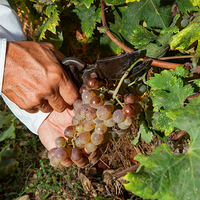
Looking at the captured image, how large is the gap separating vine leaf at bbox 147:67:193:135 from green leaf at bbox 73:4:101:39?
0.66 meters

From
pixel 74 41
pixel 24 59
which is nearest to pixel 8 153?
pixel 74 41

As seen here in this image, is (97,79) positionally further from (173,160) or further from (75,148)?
(173,160)

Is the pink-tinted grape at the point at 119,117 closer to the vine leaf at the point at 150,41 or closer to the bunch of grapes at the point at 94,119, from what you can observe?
the bunch of grapes at the point at 94,119

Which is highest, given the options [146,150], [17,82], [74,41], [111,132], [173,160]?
[17,82]

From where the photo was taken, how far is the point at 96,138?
0.96 m

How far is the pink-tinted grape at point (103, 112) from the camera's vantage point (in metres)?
0.89

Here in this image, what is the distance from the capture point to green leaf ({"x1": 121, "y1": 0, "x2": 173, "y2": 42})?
1.02 m

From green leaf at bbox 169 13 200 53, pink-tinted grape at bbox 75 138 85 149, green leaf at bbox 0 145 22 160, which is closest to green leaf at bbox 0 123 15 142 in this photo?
green leaf at bbox 0 145 22 160

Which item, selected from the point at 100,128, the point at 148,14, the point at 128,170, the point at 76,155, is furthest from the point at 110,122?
the point at 128,170

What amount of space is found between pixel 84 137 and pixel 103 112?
0.20 meters

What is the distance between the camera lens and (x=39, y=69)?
3.08 ft

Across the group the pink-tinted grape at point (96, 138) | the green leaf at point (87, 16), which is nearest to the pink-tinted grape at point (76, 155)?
the pink-tinted grape at point (96, 138)

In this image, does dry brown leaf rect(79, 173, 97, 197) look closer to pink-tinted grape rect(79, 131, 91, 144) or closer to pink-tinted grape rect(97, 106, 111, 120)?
pink-tinted grape rect(79, 131, 91, 144)

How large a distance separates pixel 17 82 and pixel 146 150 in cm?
161
